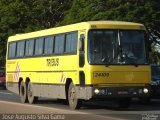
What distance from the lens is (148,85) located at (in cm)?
2103

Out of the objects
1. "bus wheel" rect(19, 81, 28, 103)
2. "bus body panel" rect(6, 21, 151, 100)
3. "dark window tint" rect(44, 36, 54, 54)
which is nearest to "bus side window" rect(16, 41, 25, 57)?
"bus wheel" rect(19, 81, 28, 103)

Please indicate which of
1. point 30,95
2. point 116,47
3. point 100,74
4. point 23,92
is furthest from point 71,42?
point 23,92

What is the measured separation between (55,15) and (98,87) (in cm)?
4101

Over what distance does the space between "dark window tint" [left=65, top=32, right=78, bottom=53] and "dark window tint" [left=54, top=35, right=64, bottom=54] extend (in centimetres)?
50

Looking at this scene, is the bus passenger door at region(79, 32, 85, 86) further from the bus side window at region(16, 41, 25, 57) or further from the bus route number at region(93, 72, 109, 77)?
the bus side window at region(16, 41, 25, 57)

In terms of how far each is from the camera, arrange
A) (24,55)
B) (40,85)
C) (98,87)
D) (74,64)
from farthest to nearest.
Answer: (24,55)
(40,85)
(74,64)
(98,87)

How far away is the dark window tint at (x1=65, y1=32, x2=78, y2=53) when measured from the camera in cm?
2208

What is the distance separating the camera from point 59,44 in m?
23.6

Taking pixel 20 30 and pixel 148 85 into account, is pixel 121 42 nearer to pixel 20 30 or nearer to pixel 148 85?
pixel 148 85

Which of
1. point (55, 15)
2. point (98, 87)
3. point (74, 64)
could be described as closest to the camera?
point (98, 87)

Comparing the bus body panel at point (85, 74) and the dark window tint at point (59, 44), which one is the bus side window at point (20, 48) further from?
the dark window tint at point (59, 44)

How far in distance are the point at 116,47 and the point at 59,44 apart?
3.47 m

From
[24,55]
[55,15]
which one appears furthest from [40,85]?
[55,15]

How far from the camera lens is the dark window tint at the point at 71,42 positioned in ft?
72.4
